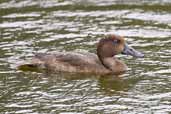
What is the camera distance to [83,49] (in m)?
16.4

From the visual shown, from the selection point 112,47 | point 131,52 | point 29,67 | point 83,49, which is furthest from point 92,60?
point 29,67

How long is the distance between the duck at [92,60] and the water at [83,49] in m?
0.25

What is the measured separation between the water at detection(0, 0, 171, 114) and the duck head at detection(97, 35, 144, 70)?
0.30 m

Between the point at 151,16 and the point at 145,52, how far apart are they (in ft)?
11.2

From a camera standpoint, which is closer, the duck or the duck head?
the duck

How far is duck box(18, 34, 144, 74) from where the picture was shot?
15.3 metres

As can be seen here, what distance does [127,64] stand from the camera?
613 inches

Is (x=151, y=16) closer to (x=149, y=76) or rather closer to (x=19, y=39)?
(x=19, y=39)

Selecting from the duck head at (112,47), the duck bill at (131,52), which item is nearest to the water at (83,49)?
the duck bill at (131,52)

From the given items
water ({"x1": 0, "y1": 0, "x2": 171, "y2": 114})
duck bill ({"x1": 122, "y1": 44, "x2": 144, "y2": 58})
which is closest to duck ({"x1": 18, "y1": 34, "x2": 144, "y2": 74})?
duck bill ({"x1": 122, "y1": 44, "x2": 144, "y2": 58})

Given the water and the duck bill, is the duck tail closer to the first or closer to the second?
the water

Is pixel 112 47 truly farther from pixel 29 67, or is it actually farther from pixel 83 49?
pixel 29 67

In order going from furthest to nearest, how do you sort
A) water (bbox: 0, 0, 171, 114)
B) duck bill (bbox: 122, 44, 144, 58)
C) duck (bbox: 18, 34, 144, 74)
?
duck bill (bbox: 122, 44, 144, 58)
duck (bbox: 18, 34, 144, 74)
water (bbox: 0, 0, 171, 114)

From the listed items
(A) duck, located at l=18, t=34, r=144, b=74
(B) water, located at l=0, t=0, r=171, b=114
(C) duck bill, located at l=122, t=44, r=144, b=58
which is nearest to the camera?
(B) water, located at l=0, t=0, r=171, b=114
